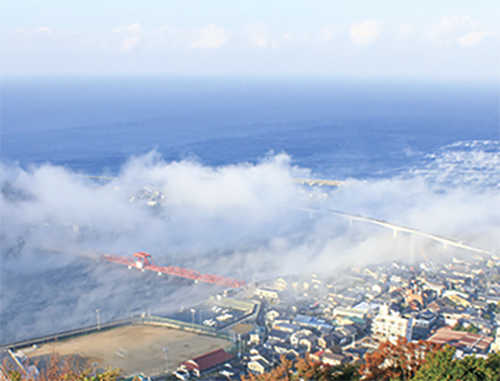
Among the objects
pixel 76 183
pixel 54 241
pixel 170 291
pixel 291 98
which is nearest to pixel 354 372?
pixel 170 291

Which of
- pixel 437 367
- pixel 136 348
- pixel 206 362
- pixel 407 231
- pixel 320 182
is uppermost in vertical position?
pixel 437 367

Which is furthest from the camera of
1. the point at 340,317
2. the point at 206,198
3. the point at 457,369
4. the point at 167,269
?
the point at 206,198

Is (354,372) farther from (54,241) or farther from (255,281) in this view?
(54,241)

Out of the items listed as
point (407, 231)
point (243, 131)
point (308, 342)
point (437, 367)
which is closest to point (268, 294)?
point (308, 342)

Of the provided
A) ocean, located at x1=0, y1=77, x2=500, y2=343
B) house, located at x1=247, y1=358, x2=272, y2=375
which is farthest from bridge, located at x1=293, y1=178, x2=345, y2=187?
house, located at x1=247, y1=358, x2=272, y2=375

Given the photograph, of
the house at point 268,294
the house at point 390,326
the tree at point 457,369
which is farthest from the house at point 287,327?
the tree at point 457,369

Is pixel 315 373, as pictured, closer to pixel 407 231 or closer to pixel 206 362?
pixel 206 362
